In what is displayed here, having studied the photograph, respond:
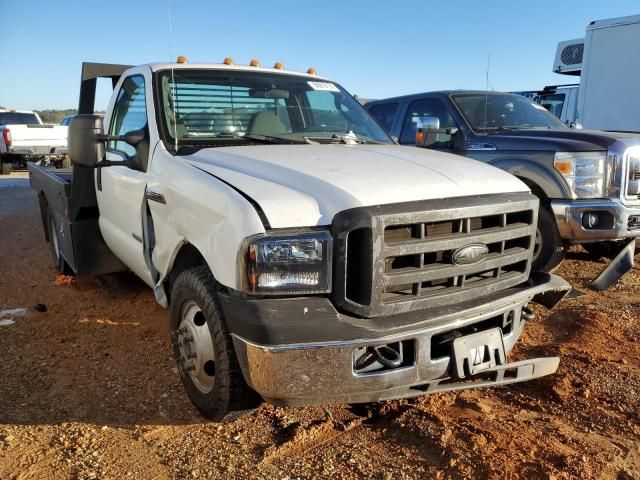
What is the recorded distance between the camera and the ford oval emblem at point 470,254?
2.75 m

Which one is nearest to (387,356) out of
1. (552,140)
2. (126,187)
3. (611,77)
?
(126,187)

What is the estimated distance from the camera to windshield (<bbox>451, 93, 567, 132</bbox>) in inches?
255

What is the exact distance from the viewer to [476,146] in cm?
613

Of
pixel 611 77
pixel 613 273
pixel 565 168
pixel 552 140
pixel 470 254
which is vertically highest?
pixel 611 77

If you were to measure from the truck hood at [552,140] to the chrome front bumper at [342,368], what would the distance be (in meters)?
3.18

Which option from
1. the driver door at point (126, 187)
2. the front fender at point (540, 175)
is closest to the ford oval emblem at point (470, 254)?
the driver door at point (126, 187)

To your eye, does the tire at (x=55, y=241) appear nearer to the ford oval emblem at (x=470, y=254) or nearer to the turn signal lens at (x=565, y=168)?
the ford oval emblem at (x=470, y=254)

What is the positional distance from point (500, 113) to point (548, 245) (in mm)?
1960

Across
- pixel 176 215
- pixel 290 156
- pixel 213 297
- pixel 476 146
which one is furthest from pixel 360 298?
pixel 476 146

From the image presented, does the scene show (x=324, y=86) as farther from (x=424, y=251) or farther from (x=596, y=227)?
(x=596, y=227)

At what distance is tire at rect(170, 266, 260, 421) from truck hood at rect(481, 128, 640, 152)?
386 cm

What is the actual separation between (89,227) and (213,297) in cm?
258

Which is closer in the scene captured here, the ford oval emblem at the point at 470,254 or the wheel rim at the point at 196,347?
the ford oval emblem at the point at 470,254

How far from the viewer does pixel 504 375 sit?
9.71 feet
